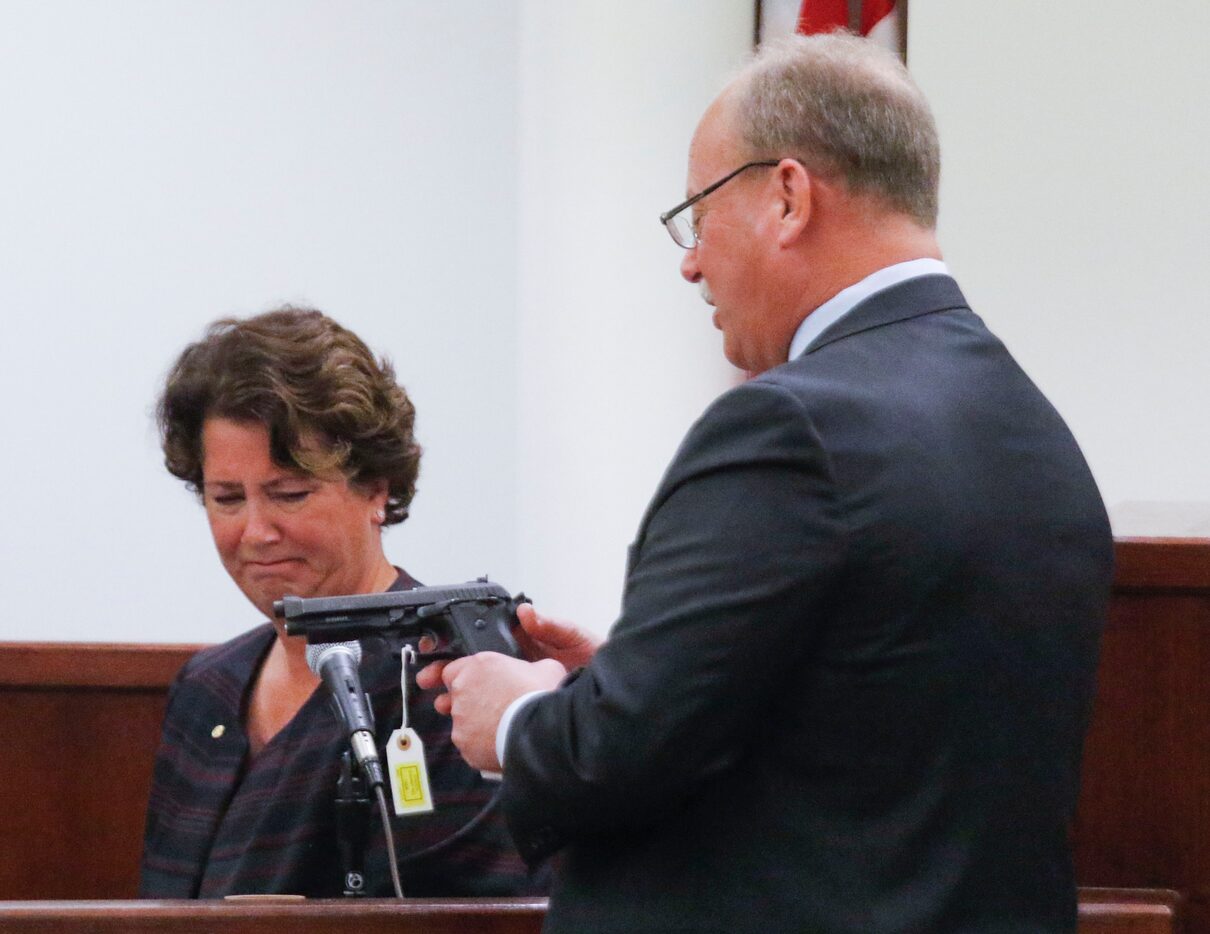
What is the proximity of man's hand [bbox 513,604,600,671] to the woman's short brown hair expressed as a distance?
1.98ft

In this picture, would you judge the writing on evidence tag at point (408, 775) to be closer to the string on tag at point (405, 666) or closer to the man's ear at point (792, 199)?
the string on tag at point (405, 666)

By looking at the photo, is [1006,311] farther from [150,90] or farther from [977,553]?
[977,553]

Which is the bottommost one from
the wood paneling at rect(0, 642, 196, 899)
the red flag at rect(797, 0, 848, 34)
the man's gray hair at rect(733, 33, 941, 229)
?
the wood paneling at rect(0, 642, 196, 899)

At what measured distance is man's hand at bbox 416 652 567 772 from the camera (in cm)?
134

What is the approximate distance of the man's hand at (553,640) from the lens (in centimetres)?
168

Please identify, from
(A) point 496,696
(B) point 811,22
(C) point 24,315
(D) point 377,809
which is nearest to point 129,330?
(C) point 24,315

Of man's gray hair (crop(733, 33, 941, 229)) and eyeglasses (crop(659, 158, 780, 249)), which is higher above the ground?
man's gray hair (crop(733, 33, 941, 229))

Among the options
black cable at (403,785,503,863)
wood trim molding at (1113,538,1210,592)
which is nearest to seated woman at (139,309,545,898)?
black cable at (403,785,503,863)

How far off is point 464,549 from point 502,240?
2.90ft

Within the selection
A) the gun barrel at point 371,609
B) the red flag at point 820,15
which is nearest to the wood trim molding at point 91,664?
the gun barrel at point 371,609

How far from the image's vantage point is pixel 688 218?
1.51 meters

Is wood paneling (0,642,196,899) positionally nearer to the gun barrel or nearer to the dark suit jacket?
the gun barrel

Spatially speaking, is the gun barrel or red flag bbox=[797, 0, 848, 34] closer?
the gun barrel

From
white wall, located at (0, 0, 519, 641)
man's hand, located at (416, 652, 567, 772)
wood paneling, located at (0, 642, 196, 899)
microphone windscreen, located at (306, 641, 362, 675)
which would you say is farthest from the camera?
white wall, located at (0, 0, 519, 641)
